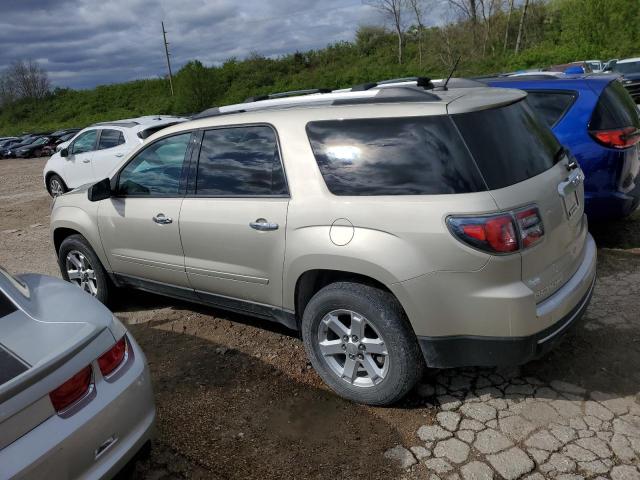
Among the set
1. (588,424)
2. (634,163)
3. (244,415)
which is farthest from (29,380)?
(634,163)

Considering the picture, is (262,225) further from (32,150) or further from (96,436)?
(32,150)

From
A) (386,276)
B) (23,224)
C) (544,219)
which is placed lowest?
(23,224)

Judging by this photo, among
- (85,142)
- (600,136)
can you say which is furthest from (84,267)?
(85,142)

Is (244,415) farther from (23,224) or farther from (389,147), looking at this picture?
(23,224)

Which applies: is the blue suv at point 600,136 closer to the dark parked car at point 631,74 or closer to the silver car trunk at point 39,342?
the silver car trunk at point 39,342

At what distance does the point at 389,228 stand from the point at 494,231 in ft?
1.70

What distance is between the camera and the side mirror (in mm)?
4344

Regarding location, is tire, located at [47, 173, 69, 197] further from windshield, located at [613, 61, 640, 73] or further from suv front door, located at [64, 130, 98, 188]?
windshield, located at [613, 61, 640, 73]

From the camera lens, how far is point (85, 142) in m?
11.0

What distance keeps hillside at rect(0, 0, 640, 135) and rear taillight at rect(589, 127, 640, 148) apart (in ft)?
105

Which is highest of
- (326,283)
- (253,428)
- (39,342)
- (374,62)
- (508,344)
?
(374,62)

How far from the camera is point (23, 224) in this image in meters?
9.95

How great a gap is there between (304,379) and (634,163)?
3.61 meters

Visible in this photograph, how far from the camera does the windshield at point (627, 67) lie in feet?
64.7
